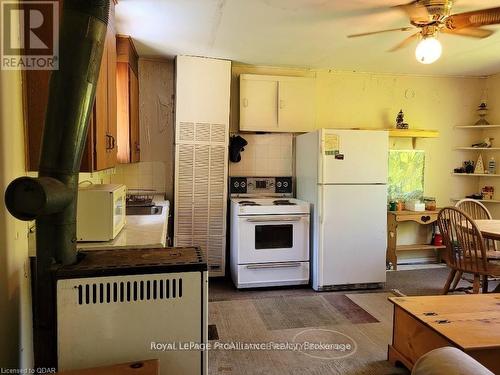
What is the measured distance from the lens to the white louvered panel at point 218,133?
3865 millimetres

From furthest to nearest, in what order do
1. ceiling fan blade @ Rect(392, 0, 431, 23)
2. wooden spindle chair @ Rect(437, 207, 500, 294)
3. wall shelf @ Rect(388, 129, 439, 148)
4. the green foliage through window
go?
the green foliage through window → wall shelf @ Rect(388, 129, 439, 148) → wooden spindle chair @ Rect(437, 207, 500, 294) → ceiling fan blade @ Rect(392, 0, 431, 23)

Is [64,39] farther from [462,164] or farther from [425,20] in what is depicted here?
[462,164]

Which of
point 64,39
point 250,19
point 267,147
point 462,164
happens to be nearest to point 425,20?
point 250,19

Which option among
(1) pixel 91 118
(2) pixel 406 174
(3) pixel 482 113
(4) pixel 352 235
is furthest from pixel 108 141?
(3) pixel 482 113

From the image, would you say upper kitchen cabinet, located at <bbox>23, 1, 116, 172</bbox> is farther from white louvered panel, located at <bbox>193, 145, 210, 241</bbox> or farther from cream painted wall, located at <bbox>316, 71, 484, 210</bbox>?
cream painted wall, located at <bbox>316, 71, 484, 210</bbox>

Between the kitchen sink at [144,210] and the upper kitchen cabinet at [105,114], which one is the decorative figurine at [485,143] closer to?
the kitchen sink at [144,210]

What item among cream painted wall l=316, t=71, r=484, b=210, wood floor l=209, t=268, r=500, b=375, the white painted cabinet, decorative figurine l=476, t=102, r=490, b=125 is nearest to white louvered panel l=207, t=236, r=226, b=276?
the white painted cabinet

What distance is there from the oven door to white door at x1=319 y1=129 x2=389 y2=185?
1.77 feet

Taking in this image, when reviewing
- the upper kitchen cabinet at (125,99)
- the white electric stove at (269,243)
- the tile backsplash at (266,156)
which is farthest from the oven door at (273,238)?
the upper kitchen cabinet at (125,99)

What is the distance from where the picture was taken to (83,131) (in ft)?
3.69

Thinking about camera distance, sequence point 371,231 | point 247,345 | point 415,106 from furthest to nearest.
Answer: point 415,106 < point 371,231 < point 247,345

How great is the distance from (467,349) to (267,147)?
2979 millimetres

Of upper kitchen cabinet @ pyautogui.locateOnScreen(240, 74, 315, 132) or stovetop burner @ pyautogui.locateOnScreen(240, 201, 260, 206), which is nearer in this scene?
stovetop burner @ pyautogui.locateOnScreen(240, 201, 260, 206)

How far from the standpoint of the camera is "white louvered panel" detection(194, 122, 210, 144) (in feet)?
12.5
